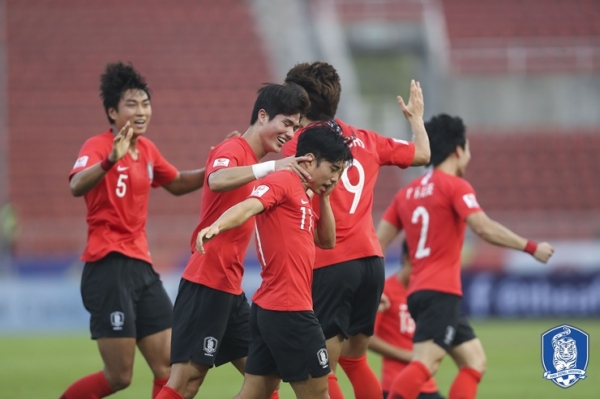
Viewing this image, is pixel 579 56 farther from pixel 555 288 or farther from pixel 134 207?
pixel 134 207

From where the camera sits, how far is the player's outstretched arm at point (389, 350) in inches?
338

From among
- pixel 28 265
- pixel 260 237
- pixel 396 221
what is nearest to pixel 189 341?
pixel 260 237

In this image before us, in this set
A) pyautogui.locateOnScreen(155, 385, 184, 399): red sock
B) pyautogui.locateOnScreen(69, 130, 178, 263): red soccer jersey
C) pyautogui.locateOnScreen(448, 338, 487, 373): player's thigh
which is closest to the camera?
pyautogui.locateOnScreen(155, 385, 184, 399): red sock

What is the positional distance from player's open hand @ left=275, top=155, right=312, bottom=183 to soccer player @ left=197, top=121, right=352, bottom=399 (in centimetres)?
3

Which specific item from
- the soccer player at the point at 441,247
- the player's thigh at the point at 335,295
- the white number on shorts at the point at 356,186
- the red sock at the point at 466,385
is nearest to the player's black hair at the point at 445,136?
the soccer player at the point at 441,247

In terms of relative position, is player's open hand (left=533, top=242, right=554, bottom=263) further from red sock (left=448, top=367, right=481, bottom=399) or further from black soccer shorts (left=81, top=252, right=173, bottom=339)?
black soccer shorts (left=81, top=252, right=173, bottom=339)

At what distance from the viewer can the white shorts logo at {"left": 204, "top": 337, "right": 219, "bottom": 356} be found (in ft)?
21.5

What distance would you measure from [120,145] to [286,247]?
5.36 ft

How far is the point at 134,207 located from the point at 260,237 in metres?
1.78

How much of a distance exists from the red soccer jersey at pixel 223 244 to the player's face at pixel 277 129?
0.50 ft

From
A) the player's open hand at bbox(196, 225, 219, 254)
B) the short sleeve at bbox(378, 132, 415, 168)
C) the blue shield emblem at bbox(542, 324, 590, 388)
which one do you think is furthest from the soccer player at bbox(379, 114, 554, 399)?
the player's open hand at bbox(196, 225, 219, 254)

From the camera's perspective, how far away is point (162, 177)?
8.04m

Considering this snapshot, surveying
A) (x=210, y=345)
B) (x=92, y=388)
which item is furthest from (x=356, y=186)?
(x=92, y=388)

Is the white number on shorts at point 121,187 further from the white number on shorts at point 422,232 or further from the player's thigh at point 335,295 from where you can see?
the white number on shorts at point 422,232
